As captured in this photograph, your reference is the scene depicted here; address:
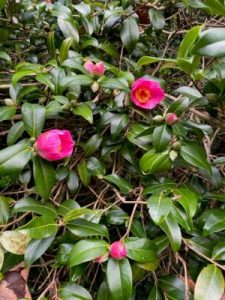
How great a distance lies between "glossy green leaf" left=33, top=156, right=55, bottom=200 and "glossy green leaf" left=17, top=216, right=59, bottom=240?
67mm

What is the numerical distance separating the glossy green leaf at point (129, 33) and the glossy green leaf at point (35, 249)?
670 millimetres

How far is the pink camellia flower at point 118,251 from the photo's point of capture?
2.55 ft

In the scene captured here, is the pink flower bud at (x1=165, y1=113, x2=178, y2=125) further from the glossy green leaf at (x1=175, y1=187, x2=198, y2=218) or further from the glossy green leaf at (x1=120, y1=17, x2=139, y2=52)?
the glossy green leaf at (x1=120, y1=17, x2=139, y2=52)

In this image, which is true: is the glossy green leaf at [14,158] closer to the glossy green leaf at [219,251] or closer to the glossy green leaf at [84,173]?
the glossy green leaf at [84,173]

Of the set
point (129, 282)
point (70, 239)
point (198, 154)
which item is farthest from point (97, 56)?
point (129, 282)

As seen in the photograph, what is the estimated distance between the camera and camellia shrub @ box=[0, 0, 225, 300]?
0.81 metres

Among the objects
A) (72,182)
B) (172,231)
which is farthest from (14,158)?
(172,231)

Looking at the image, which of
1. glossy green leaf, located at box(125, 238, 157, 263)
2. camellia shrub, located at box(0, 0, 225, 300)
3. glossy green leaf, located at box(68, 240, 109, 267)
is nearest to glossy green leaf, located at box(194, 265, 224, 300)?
camellia shrub, located at box(0, 0, 225, 300)

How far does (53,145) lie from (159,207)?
29 centimetres

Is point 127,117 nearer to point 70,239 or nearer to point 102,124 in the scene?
point 102,124

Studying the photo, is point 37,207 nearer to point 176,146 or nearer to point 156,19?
point 176,146

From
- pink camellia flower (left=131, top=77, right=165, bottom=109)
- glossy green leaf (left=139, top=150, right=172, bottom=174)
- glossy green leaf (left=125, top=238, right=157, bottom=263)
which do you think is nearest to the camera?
glossy green leaf (left=125, top=238, right=157, bottom=263)

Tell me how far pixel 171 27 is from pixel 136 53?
0.47 metres

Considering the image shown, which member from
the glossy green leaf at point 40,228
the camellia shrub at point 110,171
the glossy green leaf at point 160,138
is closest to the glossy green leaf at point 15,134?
the camellia shrub at point 110,171
